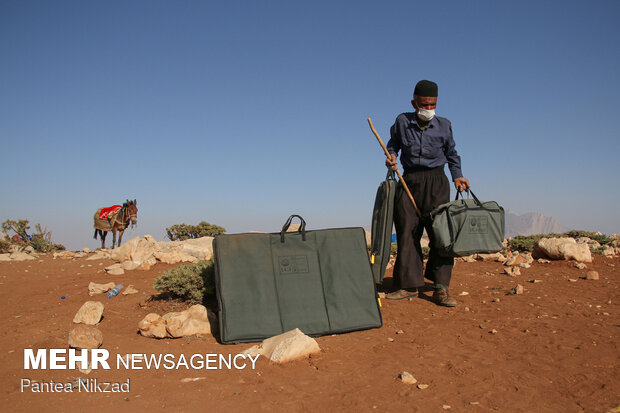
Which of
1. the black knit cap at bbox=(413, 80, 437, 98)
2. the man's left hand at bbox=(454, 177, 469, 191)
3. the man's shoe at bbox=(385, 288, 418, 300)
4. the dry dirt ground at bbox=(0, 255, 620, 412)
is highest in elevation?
the black knit cap at bbox=(413, 80, 437, 98)

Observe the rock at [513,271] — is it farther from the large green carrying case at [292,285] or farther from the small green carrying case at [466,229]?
the large green carrying case at [292,285]

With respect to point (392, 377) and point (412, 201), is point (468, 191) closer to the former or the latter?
point (412, 201)

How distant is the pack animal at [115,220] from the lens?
1714 centimetres

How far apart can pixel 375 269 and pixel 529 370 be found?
77.9 inches

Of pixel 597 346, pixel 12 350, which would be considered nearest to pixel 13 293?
pixel 12 350

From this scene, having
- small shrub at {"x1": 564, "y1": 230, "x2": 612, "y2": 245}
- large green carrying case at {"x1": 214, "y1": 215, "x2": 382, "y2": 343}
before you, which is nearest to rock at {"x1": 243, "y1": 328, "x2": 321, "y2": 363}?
large green carrying case at {"x1": 214, "y1": 215, "x2": 382, "y2": 343}

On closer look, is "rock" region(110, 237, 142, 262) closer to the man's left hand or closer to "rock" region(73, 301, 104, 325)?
"rock" region(73, 301, 104, 325)

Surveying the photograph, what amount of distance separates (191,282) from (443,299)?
2745mm

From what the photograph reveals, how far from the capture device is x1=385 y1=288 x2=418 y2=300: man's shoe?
4.86m

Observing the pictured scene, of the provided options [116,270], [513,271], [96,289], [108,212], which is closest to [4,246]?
[108,212]

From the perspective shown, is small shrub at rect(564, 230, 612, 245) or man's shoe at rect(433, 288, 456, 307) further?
small shrub at rect(564, 230, 612, 245)

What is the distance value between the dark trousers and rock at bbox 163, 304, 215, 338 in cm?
226

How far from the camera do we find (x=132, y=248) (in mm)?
9047

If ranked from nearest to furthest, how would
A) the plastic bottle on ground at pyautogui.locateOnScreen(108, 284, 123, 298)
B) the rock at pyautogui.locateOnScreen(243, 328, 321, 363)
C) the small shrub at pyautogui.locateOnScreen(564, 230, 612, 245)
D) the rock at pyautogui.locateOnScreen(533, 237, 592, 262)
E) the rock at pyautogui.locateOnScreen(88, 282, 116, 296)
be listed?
the rock at pyautogui.locateOnScreen(243, 328, 321, 363), the plastic bottle on ground at pyautogui.locateOnScreen(108, 284, 123, 298), the rock at pyautogui.locateOnScreen(88, 282, 116, 296), the rock at pyautogui.locateOnScreen(533, 237, 592, 262), the small shrub at pyautogui.locateOnScreen(564, 230, 612, 245)
